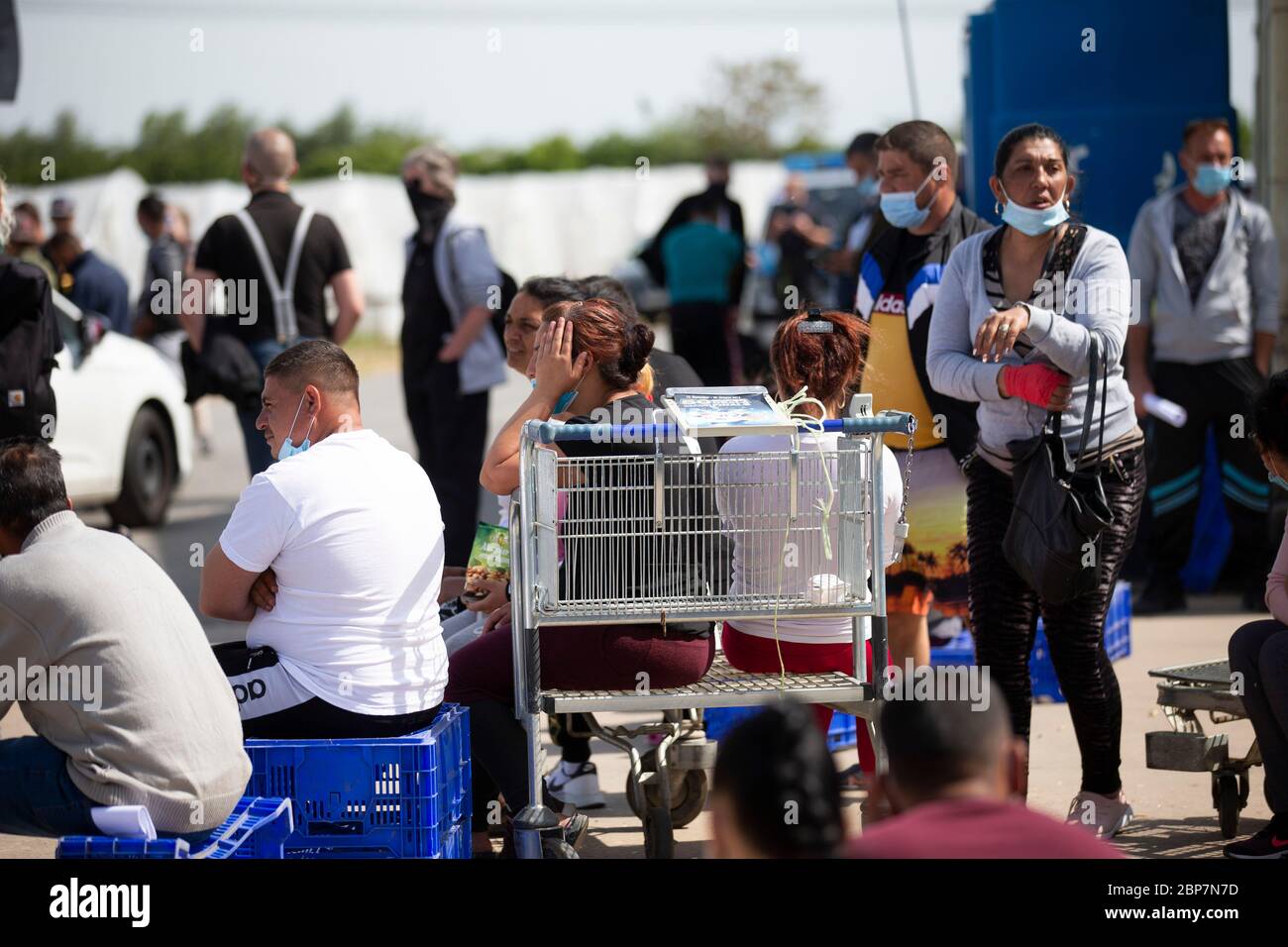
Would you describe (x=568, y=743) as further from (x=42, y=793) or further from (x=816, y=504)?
(x=42, y=793)

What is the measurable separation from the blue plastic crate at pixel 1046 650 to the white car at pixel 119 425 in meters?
6.16

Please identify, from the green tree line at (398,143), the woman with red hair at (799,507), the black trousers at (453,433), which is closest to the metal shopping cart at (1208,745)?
the woman with red hair at (799,507)

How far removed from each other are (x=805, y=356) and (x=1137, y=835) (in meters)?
1.87

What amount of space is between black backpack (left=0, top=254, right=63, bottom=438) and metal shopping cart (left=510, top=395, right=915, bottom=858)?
2.97 meters

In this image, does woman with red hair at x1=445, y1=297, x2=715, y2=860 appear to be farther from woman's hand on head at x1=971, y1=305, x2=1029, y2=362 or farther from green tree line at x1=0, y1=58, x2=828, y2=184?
green tree line at x1=0, y1=58, x2=828, y2=184

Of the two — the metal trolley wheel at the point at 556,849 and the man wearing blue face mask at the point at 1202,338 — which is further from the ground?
the man wearing blue face mask at the point at 1202,338

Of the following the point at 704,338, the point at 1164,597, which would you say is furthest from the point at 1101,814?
the point at 704,338

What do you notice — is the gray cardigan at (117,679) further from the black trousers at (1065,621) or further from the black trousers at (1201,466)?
the black trousers at (1201,466)

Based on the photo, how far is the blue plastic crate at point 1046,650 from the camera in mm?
6445

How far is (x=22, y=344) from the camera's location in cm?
654

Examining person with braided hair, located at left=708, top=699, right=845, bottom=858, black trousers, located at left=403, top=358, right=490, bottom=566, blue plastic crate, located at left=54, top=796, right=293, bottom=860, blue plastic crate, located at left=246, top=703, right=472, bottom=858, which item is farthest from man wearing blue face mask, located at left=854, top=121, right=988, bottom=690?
black trousers, located at left=403, top=358, right=490, bottom=566

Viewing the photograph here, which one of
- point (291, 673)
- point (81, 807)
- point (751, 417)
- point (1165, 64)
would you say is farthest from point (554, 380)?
point (1165, 64)
